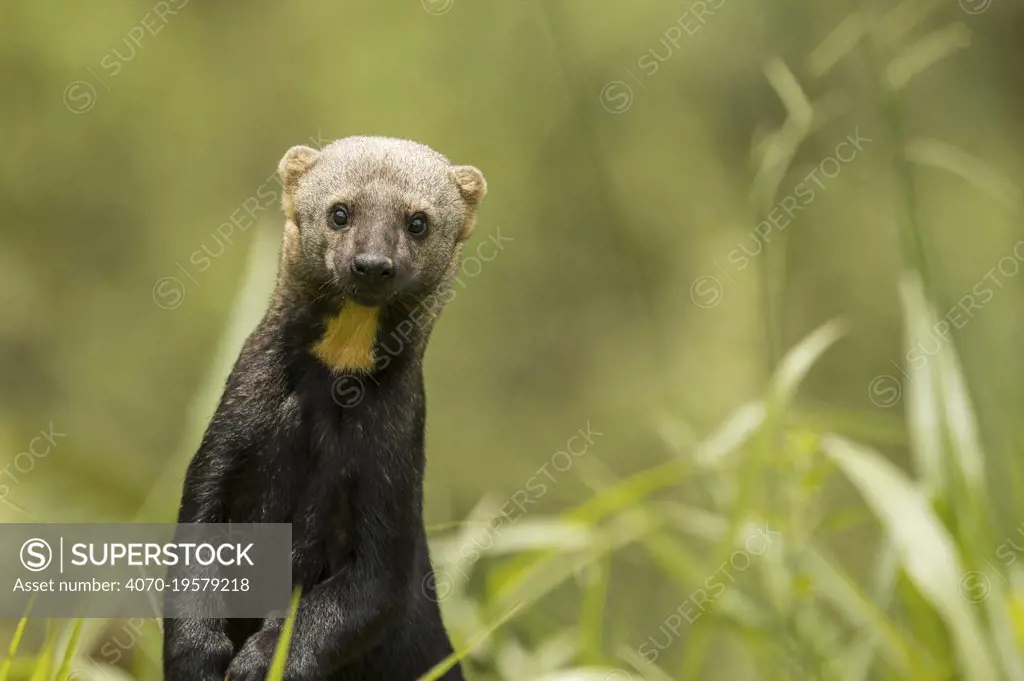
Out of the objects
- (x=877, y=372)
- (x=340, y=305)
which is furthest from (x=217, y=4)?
(x=340, y=305)

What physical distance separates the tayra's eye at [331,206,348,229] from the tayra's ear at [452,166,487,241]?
0.41 m

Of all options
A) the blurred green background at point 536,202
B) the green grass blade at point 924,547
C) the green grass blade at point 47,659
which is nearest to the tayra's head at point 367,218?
the green grass blade at point 47,659

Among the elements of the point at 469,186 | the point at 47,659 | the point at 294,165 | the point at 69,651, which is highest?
the point at 294,165

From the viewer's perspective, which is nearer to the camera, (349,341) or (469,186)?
(349,341)

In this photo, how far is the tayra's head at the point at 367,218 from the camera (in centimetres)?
360

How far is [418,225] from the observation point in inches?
149

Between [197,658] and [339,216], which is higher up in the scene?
[339,216]

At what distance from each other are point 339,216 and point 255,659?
132 cm

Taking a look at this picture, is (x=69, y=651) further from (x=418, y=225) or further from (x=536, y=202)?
(x=536, y=202)

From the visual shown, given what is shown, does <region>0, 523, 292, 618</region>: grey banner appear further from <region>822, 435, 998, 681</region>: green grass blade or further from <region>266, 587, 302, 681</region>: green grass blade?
<region>822, 435, 998, 681</region>: green grass blade

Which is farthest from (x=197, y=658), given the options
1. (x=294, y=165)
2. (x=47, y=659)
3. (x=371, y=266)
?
(x=294, y=165)

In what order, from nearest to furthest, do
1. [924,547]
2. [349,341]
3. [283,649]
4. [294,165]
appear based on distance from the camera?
1. [283,649]
2. [349,341]
3. [294,165]
4. [924,547]

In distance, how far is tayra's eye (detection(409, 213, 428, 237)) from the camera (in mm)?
3764

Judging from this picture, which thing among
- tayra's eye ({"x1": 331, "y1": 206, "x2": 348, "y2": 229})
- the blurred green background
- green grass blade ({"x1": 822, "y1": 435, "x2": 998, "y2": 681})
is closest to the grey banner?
tayra's eye ({"x1": 331, "y1": 206, "x2": 348, "y2": 229})
